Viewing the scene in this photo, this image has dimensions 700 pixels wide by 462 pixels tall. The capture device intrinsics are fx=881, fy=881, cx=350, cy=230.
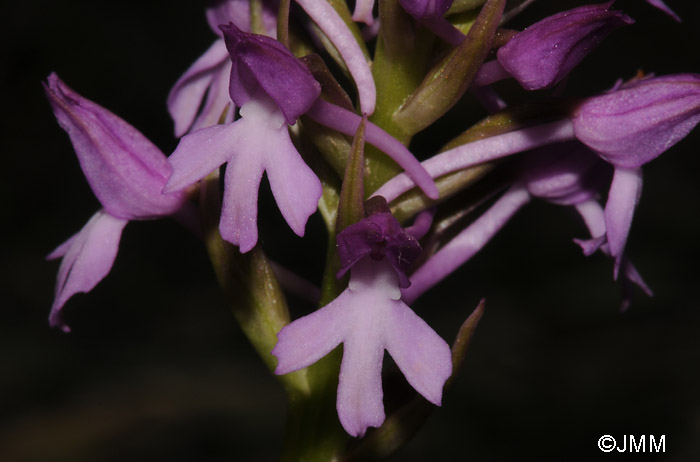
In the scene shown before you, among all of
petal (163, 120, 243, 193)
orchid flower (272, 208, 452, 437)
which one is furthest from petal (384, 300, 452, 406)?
petal (163, 120, 243, 193)

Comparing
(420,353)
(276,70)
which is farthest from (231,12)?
(420,353)

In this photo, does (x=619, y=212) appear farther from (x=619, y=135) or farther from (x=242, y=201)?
(x=242, y=201)

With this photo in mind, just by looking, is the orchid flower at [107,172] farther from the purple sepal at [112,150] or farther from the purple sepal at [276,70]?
the purple sepal at [276,70]

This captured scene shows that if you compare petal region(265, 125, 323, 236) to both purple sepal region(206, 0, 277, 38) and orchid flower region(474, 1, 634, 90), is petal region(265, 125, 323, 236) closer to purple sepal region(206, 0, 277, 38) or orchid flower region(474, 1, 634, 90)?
orchid flower region(474, 1, 634, 90)

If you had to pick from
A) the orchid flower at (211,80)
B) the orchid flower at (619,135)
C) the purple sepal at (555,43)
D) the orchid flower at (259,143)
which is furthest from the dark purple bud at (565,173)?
the orchid flower at (211,80)

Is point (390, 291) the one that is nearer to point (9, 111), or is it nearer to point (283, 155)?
point (283, 155)

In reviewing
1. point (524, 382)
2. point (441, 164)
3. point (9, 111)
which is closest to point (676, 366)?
point (524, 382)
